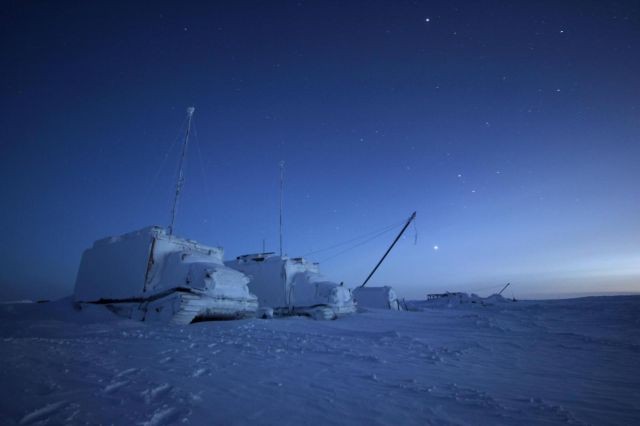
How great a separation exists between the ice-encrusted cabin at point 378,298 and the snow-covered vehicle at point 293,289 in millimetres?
9677

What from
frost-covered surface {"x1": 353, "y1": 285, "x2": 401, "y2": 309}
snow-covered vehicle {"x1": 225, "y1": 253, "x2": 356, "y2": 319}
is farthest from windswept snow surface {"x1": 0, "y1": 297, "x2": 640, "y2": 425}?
frost-covered surface {"x1": 353, "y1": 285, "x2": 401, "y2": 309}

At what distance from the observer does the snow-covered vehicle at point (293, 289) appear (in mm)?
23234

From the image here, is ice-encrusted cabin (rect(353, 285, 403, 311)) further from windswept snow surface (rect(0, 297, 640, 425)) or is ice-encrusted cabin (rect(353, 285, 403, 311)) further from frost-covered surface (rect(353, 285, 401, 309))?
windswept snow surface (rect(0, 297, 640, 425))

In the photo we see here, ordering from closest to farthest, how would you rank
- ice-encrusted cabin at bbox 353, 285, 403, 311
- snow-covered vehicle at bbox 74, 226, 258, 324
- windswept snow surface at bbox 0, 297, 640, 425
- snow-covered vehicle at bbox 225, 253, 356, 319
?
1. windswept snow surface at bbox 0, 297, 640, 425
2. snow-covered vehicle at bbox 74, 226, 258, 324
3. snow-covered vehicle at bbox 225, 253, 356, 319
4. ice-encrusted cabin at bbox 353, 285, 403, 311

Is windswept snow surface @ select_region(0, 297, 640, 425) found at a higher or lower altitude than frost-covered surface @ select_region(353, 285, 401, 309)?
lower

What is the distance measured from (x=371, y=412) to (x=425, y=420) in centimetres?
63

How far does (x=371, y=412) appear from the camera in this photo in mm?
3740

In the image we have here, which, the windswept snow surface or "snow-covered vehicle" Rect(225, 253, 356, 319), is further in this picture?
"snow-covered vehicle" Rect(225, 253, 356, 319)

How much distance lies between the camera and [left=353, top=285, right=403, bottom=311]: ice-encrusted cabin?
113ft

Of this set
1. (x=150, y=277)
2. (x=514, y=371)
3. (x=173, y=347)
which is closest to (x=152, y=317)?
(x=150, y=277)

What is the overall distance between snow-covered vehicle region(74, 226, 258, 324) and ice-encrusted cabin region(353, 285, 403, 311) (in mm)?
19790

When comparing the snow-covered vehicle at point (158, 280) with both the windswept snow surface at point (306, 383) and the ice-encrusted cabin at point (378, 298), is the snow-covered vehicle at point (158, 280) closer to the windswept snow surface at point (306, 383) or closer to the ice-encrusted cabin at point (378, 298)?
the windswept snow surface at point (306, 383)

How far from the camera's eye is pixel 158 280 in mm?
17703

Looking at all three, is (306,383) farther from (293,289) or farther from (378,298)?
(378,298)
